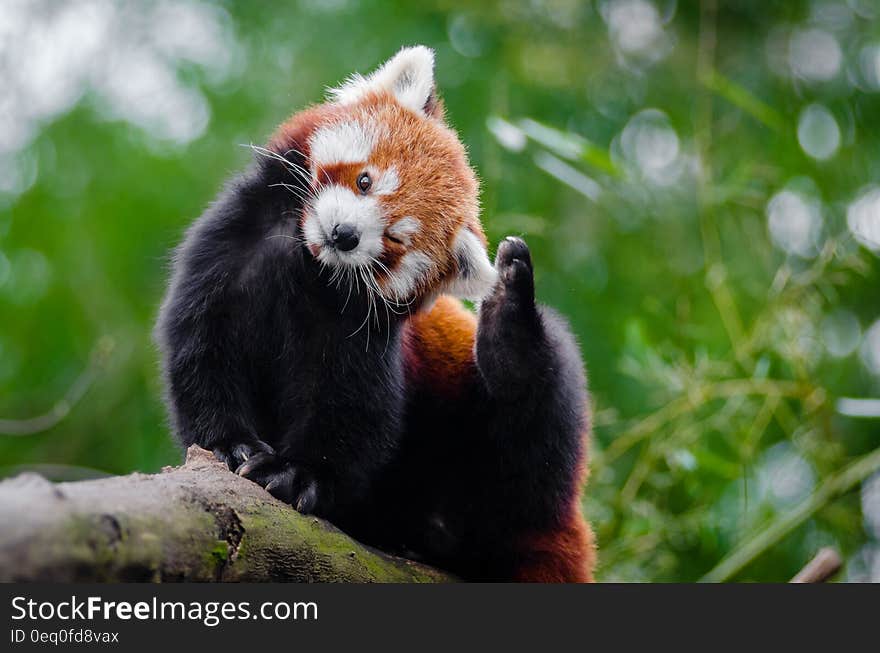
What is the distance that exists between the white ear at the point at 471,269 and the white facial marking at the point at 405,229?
0.12 meters

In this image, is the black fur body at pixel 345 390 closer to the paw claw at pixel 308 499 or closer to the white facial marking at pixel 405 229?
the paw claw at pixel 308 499

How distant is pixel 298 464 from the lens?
1.97 metres

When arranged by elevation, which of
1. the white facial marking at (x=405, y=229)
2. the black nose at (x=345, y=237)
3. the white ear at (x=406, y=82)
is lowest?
the black nose at (x=345, y=237)

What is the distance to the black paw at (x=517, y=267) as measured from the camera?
2070 millimetres

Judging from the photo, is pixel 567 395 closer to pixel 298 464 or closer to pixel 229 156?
pixel 298 464

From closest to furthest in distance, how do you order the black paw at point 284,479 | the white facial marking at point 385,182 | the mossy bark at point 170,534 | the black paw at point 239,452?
the mossy bark at point 170,534 < the black paw at point 284,479 < the black paw at point 239,452 < the white facial marking at point 385,182

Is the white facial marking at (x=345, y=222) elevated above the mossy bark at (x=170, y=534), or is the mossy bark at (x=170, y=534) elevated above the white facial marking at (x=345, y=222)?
the white facial marking at (x=345, y=222)

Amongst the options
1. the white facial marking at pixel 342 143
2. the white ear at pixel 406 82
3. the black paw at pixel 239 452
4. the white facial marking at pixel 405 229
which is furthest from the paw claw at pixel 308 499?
the white ear at pixel 406 82

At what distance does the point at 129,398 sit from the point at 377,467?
2.54 m

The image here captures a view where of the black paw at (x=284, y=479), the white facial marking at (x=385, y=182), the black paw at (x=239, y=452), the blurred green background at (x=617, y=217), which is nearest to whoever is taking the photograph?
the black paw at (x=284, y=479)

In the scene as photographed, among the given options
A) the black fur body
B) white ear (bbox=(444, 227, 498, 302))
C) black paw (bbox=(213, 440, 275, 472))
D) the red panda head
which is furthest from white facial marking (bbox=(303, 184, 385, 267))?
black paw (bbox=(213, 440, 275, 472))

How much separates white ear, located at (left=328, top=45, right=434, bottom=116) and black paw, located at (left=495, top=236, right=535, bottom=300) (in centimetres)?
45

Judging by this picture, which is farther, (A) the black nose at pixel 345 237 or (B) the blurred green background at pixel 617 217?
(B) the blurred green background at pixel 617 217

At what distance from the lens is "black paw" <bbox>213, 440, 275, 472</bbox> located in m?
1.95
